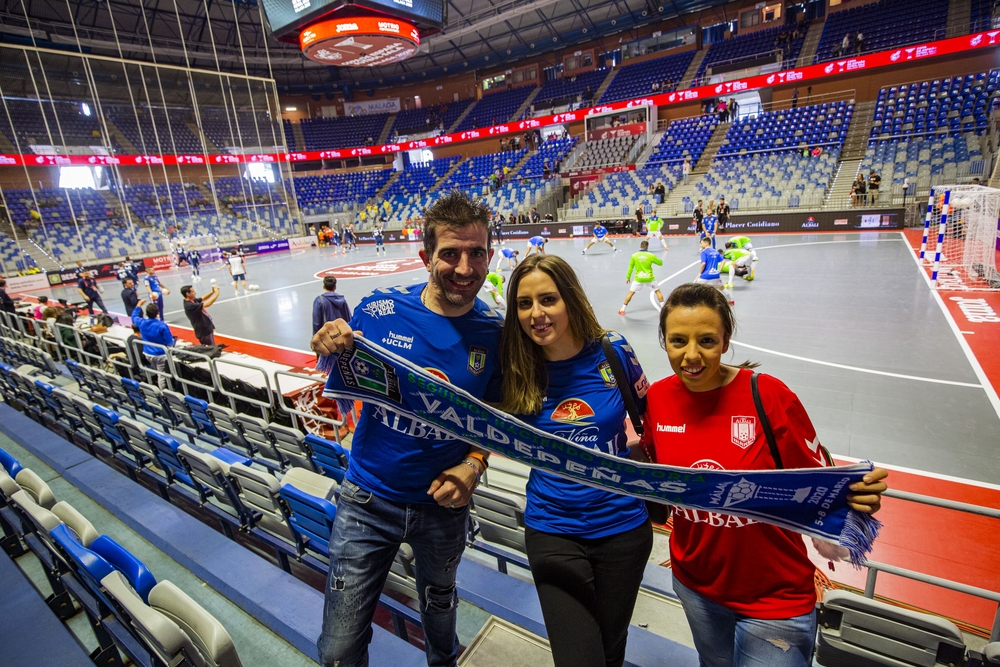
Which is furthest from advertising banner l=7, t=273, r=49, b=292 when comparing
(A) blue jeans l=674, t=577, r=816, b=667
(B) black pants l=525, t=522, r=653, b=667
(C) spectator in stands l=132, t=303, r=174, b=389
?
(A) blue jeans l=674, t=577, r=816, b=667

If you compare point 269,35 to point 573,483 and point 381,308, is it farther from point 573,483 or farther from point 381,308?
point 573,483

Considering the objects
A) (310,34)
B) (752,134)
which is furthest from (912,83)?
(310,34)

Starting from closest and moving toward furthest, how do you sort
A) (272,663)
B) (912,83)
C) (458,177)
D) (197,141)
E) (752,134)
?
(272,663) < (912,83) < (752,134) < (197,141) < (458,177)

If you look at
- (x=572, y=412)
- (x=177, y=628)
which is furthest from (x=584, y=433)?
(x=177, y=628)

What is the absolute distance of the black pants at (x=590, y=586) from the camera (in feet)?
5.80

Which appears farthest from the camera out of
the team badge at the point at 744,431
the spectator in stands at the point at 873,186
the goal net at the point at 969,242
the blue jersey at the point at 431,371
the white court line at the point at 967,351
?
the spectator in stands at the point at 873,186

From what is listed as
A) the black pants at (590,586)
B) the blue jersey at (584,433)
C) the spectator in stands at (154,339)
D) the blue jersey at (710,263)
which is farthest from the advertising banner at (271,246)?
the black pants at (590,586)

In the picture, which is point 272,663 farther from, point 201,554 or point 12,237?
point 12,237

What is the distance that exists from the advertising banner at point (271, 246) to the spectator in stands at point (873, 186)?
34263mm

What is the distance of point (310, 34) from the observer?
730 inches

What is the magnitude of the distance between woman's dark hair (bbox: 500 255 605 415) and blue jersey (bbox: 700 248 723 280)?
27.6 ft

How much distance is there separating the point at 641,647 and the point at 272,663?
6.59 feet

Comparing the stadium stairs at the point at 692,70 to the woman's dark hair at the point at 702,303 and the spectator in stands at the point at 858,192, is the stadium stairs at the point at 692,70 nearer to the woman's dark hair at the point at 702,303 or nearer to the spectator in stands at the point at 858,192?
the spectator in stands at the point at 858,192

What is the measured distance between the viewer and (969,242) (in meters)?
12.7
